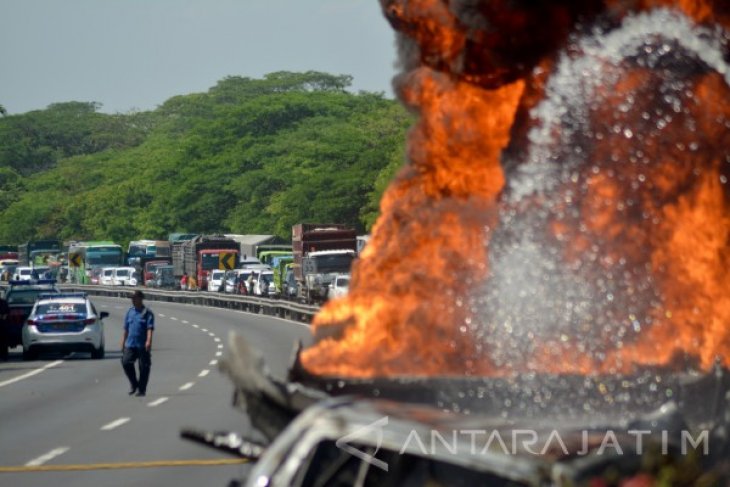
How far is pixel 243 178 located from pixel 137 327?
10072 cm

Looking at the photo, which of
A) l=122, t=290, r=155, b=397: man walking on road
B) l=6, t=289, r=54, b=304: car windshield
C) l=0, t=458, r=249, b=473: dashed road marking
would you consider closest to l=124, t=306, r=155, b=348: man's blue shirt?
l=122, t=290, r=155, b=397: man walking on road

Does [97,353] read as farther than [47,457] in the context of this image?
Yes

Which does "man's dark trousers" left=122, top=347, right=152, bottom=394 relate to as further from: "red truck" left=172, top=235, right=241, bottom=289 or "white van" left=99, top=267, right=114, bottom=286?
"white van" left=99, top=267, right=114, bottom=286

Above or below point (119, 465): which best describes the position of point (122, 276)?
above

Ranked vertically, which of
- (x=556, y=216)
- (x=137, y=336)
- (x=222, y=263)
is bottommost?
(x=137, y=336)

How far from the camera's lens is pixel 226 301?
242ft

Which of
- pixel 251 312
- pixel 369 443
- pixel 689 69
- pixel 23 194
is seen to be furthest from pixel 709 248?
pixel 23 194

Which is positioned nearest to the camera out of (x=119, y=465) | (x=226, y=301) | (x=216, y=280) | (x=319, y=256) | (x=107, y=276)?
(x=119, y=465)

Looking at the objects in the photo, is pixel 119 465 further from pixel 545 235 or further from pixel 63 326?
pixel 63 326

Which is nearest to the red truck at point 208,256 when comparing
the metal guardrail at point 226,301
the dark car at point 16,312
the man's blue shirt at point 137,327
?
the metal guardrail at point 226,301

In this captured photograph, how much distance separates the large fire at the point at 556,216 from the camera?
1145 centimetres

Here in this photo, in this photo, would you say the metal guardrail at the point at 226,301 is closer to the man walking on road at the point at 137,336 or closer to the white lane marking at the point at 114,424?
the man walking on road at the point at 137,336

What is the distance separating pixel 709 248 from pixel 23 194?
17180cm

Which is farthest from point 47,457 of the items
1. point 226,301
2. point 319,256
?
point 226,301
